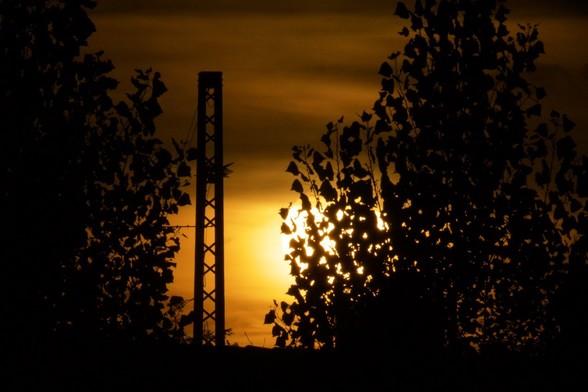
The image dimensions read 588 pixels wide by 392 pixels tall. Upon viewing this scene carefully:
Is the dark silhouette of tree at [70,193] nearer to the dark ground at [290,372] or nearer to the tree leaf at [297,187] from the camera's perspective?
the dark ground at [290,372]

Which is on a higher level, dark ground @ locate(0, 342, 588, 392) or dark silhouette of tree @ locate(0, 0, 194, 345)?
dark silhouette of tree @ locate(0, 0, 194, 345)

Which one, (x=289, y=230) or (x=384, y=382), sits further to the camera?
(x=289, y=230)

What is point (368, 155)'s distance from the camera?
9453mm

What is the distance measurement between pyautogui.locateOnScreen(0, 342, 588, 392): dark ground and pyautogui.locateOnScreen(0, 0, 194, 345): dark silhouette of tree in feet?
1.37

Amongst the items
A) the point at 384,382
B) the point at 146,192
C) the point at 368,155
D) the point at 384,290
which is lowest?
the point at 384,382

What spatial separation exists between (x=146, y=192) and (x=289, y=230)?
8.74 feet

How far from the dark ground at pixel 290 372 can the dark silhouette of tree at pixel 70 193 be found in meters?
0.42

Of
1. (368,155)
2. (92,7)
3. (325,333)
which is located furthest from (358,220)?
(92,7)

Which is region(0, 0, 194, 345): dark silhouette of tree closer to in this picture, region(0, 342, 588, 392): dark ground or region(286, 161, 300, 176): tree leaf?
region(0, 342, 588, 392): dark ground

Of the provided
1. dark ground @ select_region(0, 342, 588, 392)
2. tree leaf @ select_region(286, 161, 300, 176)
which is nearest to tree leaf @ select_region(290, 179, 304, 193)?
tree leaf @ select_region(286, 161, 300, 176)

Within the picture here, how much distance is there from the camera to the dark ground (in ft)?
25.6

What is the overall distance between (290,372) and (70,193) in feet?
17.0

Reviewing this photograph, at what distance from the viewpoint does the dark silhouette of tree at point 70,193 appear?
7199 millimetres

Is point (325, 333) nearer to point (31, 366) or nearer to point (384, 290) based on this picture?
point (384, 290)
